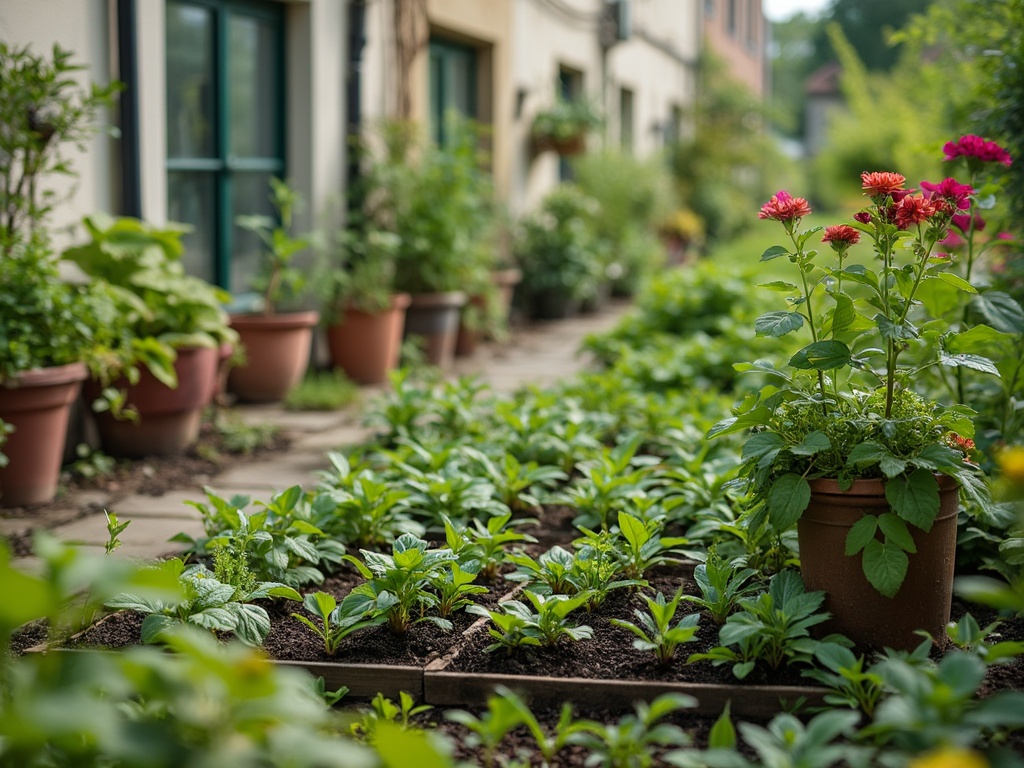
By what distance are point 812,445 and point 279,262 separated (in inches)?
157

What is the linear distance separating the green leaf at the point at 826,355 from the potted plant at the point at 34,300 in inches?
103

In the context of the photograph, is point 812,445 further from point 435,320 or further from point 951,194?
point 435,320

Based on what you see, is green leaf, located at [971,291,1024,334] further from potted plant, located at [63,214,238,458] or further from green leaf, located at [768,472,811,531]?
potted plant, located at [63,214,238,458]

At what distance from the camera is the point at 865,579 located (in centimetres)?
249

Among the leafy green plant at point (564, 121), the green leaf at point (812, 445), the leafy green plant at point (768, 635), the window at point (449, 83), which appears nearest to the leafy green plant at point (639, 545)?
the leafy green plant at point (768, 635)

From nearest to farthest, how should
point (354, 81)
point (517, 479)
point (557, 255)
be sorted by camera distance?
1. point (517, 479)
2. point (354, 81)
3. point (557, 255)

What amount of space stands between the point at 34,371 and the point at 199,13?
271 cm

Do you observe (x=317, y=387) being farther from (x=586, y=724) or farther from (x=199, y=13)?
(x=586, y=724)

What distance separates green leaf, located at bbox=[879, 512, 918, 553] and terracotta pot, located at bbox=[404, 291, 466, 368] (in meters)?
4.87

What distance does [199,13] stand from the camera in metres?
5.91

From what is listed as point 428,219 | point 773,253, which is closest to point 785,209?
point 773,253

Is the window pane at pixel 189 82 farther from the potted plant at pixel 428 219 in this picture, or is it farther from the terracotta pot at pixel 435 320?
the terracotta pot at pixel 435 320

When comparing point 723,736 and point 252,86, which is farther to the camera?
point 252,86

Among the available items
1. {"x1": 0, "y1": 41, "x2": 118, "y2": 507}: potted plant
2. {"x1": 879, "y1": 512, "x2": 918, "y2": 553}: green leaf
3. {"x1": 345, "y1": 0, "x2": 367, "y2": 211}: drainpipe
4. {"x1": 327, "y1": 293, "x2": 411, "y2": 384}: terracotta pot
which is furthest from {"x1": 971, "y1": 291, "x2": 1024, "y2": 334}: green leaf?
{"x1": 345, "y1": 0, "x2": 367, "y2": 211}: drainpipe
